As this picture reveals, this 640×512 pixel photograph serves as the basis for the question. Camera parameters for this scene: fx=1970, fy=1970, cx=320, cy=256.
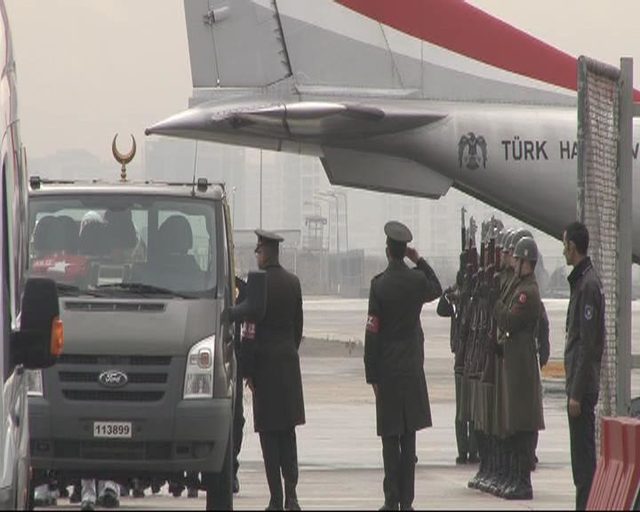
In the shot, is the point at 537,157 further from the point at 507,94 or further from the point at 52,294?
the point at 52,294

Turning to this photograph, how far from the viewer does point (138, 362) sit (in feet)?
42.1

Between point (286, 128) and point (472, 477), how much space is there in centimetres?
782

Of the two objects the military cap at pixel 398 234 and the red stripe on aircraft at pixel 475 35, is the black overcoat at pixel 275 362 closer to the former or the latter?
the military cap at pixel 398 234

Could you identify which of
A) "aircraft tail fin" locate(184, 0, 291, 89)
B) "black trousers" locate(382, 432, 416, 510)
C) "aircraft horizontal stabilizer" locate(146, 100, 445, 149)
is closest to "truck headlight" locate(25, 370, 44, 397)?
"black trousers" locate(382, 432, 416, 510)

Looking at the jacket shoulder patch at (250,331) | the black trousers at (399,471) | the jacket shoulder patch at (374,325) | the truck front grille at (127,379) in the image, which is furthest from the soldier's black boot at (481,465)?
the truck front grille at (127,379)

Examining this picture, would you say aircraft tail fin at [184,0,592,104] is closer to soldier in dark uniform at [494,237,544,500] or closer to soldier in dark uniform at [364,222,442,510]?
soldier in dark uniform at [494,237,544,500]

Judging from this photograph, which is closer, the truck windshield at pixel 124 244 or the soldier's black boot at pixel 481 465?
the truck windshield at pixel 124 244

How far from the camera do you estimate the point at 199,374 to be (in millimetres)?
12812

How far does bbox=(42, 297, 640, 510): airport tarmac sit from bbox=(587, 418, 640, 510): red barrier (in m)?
2.50

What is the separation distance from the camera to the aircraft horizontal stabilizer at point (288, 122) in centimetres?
2288

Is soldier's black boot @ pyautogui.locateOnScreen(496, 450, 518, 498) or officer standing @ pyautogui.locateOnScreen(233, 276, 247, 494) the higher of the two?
officer standing @ pyautogui.locateOnScreen(233, 276, 247, 494)

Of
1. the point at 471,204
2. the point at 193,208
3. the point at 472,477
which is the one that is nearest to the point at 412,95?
the point at 472,477

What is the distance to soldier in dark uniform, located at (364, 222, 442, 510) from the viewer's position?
Answer: 13.5m

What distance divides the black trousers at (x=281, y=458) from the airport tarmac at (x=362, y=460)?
1.07ft
